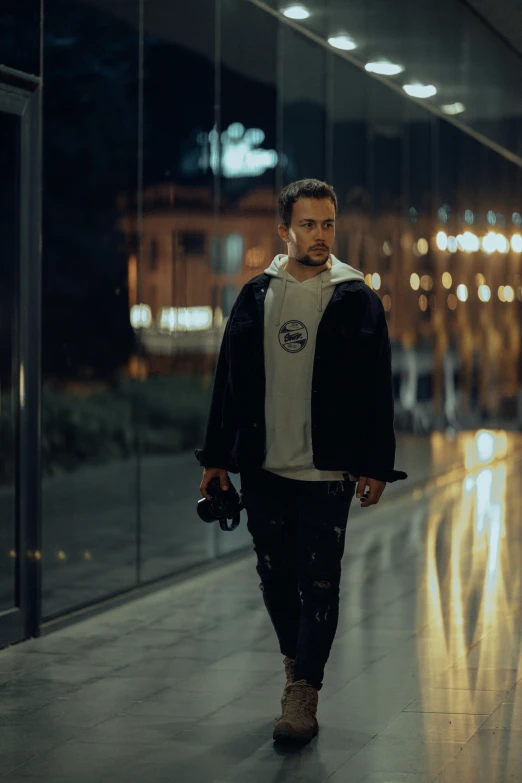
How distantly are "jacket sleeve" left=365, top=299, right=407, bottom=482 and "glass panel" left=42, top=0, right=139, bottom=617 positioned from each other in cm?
237

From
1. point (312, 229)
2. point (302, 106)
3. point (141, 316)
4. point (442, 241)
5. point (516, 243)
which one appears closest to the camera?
point (312, 229)

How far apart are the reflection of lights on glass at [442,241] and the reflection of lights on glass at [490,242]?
216 centimetres

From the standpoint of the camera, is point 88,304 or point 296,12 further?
point 296,12

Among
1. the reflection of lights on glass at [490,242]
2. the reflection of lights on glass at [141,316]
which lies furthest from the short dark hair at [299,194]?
the reflection of lights on glass at [490,242]

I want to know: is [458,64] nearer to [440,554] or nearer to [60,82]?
[440,554]

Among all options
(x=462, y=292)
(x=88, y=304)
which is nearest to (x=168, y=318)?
(x=88, y=304)

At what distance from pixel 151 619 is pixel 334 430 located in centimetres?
273

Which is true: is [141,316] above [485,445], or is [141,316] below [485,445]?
above

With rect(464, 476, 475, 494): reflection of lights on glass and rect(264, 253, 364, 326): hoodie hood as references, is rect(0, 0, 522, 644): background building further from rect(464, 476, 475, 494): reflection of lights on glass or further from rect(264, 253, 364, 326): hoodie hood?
rect(264, 253, 364, 326): hoodie hood

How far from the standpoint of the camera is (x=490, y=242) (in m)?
18.3

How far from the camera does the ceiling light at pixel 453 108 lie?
1516cm

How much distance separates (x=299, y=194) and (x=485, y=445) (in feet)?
40.1

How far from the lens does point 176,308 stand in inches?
341

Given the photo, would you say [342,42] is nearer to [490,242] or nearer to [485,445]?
[485,445]
